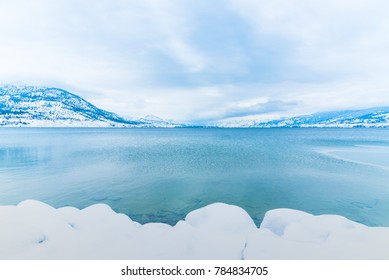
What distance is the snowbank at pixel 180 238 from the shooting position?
766 centimetres

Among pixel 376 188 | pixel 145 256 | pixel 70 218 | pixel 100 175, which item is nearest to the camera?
pixel 145 256

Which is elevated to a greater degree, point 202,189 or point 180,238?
point 180,238

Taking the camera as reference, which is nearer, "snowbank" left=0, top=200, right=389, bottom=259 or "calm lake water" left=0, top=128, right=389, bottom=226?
"snowbank" left=0, top=200, right=389, bottom=259

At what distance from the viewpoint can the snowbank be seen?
7.66m

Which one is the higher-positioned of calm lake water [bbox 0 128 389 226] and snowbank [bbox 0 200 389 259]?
snowbank [bbox 0 200 389 259]

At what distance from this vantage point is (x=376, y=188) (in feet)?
69.7

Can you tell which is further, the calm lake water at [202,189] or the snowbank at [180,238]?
the calm lake water at [202,189]

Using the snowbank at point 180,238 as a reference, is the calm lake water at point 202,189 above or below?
below

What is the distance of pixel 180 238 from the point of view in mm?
8414

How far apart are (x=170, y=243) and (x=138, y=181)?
17.0 m

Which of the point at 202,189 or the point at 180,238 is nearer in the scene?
the point at 180,238

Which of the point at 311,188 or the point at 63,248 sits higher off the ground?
the point at 63,248
